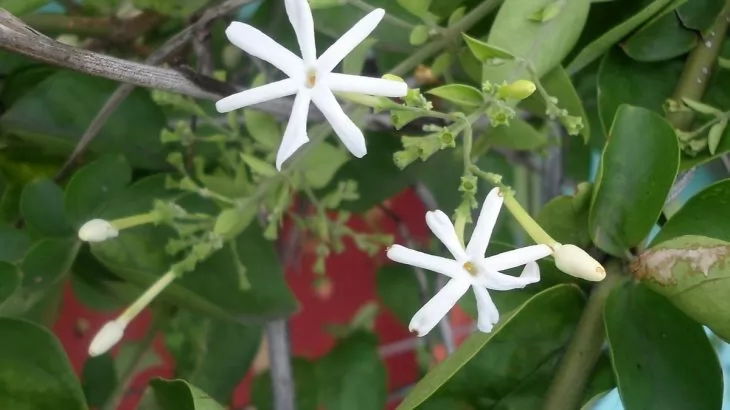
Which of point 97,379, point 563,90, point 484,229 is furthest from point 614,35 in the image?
point 97,379

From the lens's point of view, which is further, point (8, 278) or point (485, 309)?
point (8, 278)

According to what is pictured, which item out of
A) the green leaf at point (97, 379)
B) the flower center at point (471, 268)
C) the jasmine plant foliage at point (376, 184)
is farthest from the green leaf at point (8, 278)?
the flower center at point (471, 268)

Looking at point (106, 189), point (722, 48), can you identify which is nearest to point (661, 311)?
point (722, 48)

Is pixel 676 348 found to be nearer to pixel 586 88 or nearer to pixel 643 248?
pixel 643 248

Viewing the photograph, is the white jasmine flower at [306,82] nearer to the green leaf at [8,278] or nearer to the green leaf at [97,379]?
the green leaf at [8,278]

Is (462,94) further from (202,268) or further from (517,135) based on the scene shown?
(202,268)

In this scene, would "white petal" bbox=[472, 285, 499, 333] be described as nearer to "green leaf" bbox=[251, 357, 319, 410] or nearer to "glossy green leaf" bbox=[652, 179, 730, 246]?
"glossy green leaf" bbox=[652, 179, 730, 246]
